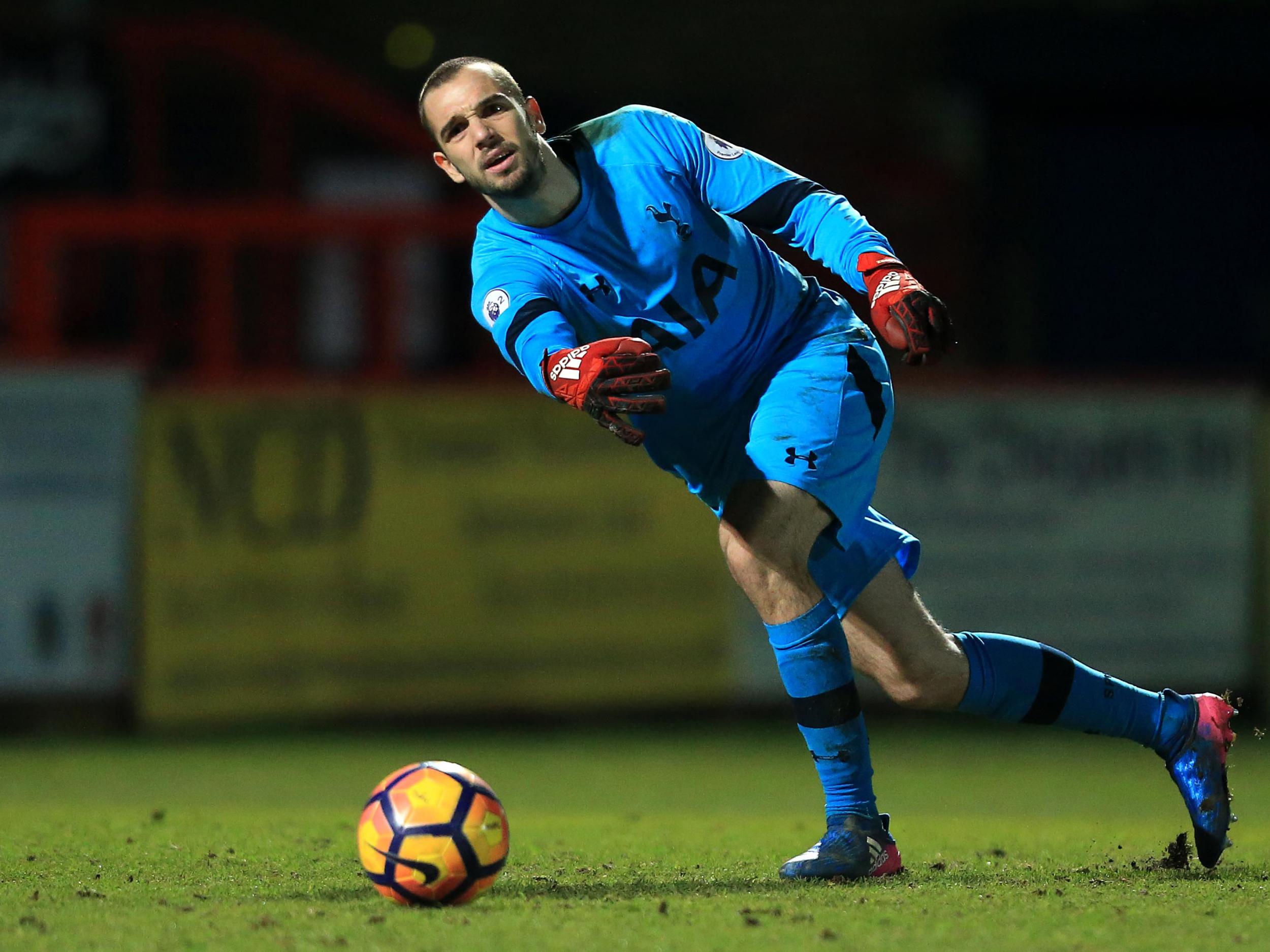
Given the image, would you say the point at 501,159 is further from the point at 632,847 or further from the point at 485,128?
the point at 632,847

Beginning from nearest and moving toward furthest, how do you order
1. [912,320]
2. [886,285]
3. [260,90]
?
[912,320], [886,285], [260,90]

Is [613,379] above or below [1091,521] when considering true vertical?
above

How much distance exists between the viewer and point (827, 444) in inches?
190

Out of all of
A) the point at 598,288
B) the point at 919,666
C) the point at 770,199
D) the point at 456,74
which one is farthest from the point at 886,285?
the point at 456,74

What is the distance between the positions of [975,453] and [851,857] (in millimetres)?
6081

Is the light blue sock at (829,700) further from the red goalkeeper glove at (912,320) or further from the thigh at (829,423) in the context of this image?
the red goalkeeper glove at (912,320)

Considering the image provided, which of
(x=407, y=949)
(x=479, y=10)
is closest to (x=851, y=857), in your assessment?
(x=407, y=949)

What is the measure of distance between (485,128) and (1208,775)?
261 cm

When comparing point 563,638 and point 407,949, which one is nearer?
point 407,949

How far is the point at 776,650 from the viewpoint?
496cm

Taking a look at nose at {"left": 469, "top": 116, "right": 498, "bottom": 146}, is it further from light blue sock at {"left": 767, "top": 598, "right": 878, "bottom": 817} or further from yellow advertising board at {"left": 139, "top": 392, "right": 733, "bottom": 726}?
yellow advertising board at {"left": 139, "top": 392, "right": 733, "bottom": 726}

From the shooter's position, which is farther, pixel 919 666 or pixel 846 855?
pixel 919 666

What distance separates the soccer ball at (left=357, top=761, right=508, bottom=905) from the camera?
14.3ft

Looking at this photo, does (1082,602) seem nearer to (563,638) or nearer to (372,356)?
(563,638)
